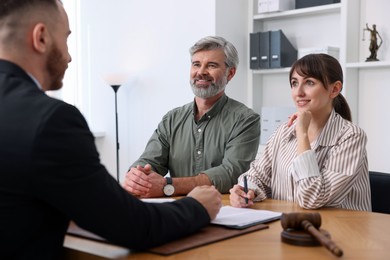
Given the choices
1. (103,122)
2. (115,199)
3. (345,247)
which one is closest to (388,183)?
(345,247)

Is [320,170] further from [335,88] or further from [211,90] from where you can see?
[211,90]

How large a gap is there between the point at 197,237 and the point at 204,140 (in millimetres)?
1385

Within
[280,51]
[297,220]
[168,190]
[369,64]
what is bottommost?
[168,190]

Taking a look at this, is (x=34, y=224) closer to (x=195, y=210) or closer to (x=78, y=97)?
(x=195, y=210)

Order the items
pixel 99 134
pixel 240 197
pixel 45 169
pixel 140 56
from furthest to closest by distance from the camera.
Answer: pixel 99 134 → pixel 140 56 → pixel 240 197 → pixel 45 169

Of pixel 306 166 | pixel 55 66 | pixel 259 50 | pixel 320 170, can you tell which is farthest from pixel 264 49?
pixel 55 66

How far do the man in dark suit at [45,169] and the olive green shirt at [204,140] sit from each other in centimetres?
133

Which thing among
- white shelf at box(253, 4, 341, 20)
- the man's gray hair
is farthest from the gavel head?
white shelf at box(253, 4, 341, 20)

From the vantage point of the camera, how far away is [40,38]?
1318mm

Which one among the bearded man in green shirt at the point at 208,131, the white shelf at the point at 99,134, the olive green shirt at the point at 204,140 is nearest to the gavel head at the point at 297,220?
the bearded man in green shirt at the point at 208,131

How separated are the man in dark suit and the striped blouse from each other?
0.70 m

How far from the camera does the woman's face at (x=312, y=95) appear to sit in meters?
2.16

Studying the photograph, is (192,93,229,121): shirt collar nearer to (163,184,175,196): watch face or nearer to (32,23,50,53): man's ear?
(163,184,175,196): watch face

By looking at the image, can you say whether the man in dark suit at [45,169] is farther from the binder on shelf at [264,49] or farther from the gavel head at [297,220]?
the binder on shelf at [264,49]
